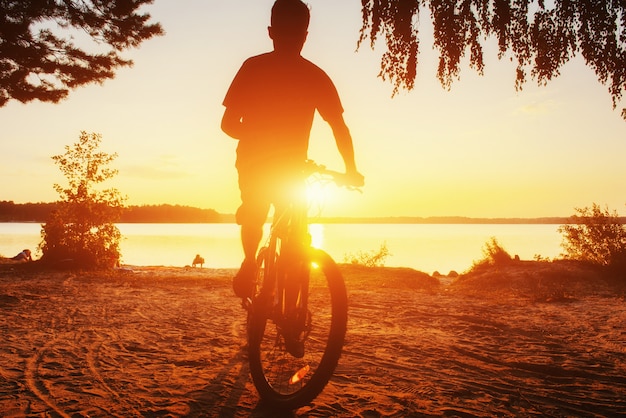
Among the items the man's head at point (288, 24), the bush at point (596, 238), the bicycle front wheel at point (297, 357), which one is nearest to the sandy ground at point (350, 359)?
the bicycle front wheel at point (297, 357)

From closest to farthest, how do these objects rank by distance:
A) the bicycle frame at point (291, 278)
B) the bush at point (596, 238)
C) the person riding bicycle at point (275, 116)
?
the bicycle frame at point (291, 278)
the person riding bicycle at point (275, 116)
the bush at point (596, 238)

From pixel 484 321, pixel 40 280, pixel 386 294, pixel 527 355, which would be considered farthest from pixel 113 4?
pixel 527 355

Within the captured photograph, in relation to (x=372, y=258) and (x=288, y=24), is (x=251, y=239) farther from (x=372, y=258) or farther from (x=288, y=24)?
(x=372, y=258)

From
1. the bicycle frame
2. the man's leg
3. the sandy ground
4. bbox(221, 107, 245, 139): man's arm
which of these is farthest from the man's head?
the sandy ground

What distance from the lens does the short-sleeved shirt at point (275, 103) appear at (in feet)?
9.41

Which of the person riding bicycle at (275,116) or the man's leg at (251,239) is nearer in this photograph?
the person riding bicycle at (275,116)

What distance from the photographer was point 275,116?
2.89 meters

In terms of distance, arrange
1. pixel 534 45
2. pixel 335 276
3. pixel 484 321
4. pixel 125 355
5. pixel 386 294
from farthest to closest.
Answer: pixel 386 294
pixel 534 45
pixel 484 321
pixel 125 355
pixel 335 276

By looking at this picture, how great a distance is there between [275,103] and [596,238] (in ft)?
36.3

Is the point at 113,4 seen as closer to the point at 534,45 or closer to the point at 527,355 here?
the point at 534,45

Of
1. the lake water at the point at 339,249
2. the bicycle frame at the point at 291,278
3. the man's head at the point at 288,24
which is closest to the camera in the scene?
the bicycle frame at the point at 291,278

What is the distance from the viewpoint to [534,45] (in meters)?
5.38

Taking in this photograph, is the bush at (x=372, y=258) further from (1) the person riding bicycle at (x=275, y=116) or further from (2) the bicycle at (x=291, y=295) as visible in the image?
(2) the bicycle at (x=291, y=295)

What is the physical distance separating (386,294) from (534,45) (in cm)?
414
